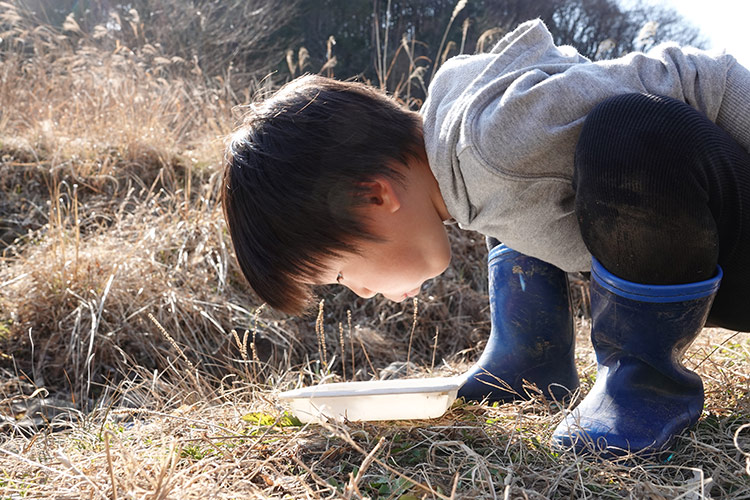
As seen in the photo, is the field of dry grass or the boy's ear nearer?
the field of dry grass

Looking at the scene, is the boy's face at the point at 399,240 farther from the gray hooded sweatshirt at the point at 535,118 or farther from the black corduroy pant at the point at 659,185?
the black corduroy pant at the point at 659,185

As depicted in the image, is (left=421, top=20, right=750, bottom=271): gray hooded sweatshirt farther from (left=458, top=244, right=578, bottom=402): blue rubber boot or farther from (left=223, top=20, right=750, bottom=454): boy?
(left=458, top=244, right=578, bottom=402): blue rubber boot

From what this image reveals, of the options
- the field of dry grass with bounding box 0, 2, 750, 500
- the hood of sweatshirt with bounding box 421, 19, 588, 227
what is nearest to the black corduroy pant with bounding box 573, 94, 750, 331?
the hood of sweatshirt with bounding box 421, 19, 588, 227

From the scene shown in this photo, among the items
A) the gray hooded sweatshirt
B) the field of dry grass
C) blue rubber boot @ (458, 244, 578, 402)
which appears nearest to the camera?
the field of dry grass

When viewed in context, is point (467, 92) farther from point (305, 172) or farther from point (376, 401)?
point (376, 401)

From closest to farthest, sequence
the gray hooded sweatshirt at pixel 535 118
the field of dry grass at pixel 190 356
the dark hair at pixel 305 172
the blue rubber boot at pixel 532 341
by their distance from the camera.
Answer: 1. the field of dry grass at pixel 190 356
2. the gray hooded sweatshirt at pixel 535 118
3. the dark hair at pixel 305 172
4. the blue rubber boot at pixel 532 341

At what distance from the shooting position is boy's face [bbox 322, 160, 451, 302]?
1389 mm

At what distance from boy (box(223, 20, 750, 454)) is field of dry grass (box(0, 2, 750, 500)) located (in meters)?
0.15

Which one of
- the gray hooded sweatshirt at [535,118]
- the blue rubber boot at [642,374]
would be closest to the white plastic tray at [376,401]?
the blue rubber boot at [642,374]

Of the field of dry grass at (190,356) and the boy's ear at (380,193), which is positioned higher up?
the boy's ear at (380,193)

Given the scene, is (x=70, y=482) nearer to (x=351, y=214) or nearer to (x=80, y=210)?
(x=351, y=214)

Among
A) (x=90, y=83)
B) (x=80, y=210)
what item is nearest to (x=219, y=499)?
(x=80, y=210)

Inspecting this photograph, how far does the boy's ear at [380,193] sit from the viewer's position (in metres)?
1.37

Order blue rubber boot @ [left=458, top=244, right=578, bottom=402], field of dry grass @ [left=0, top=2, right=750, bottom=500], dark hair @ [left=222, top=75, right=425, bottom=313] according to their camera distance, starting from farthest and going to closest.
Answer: blue rubber boot @ [left=458, top=244, right=578, bottom=402] < dark hair @ [left=222, top=75, right=425, bottom=313] < field of dry grass @ [left=0, top=2, right=750, bottom=500]
